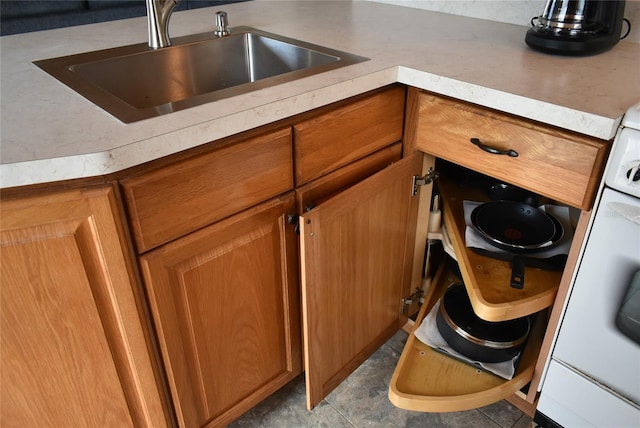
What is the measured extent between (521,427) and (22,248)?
4.21 feet

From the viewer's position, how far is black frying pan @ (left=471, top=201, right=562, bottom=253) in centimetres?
128

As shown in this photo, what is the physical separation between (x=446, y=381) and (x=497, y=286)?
0.29m

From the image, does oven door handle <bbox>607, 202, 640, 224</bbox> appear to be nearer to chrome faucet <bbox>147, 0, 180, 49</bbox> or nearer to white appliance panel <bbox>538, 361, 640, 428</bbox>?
white appliance panel <bbox>538, 361, 640, 428</bbox>

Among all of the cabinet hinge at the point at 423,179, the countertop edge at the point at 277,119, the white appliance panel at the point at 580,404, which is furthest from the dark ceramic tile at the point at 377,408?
the countertop edge at the point at 277,119

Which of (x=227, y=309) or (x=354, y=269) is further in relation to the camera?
A: (x=354, y=269)

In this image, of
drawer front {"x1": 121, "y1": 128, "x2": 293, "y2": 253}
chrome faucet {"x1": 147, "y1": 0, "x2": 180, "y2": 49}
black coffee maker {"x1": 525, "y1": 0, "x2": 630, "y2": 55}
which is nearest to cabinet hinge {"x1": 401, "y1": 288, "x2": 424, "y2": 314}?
drawer front {"x1": 121, "y1": 128, "x2": 293, "y2": 253}

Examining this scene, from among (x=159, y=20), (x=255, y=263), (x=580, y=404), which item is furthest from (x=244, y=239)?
(x=580, y=404)

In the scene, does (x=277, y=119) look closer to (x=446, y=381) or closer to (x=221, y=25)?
(x=221, y=25)

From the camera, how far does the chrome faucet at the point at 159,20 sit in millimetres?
1249

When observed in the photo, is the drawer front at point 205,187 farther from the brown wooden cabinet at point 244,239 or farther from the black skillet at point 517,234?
the black skillet at point 517,234

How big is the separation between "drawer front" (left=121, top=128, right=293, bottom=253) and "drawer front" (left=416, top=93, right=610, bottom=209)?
15.1 inches

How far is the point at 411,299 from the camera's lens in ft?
5.08

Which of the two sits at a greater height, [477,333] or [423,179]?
[423,179]

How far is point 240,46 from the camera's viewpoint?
147 cm
